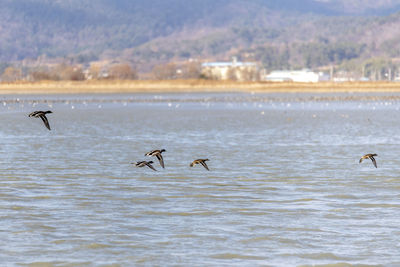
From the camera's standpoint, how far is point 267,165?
26.3 metres

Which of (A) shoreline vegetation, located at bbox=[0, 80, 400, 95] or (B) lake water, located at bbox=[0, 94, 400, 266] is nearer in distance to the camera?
(B) lake water, located at bbox=[0, 94, 400, 266]

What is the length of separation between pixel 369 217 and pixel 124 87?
133913 millimetres

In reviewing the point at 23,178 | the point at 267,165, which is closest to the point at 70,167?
the point at 23,178

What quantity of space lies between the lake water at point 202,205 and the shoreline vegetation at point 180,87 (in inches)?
4120

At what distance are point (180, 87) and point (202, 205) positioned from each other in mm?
132943

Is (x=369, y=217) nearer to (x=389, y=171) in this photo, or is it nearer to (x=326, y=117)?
(x=389, y=171)

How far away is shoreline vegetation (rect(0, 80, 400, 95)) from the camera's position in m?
140

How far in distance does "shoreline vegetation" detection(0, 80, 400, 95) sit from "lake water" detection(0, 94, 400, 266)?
4120 inches

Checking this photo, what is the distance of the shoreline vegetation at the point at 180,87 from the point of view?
13988cm

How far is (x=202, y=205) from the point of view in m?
18.2

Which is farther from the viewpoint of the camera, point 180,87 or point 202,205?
point 180,87

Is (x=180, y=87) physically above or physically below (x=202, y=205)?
below

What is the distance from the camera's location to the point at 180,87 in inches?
5935

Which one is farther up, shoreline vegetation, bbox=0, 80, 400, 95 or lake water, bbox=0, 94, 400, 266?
lake water, bbox=0, 94, 400, 266
